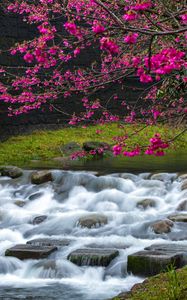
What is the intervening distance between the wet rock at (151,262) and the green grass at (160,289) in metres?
1.00

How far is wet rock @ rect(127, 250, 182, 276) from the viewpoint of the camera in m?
6.88

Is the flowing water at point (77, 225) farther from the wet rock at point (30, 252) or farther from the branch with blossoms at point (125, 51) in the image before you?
the branch with blossoms at point (125, 51)

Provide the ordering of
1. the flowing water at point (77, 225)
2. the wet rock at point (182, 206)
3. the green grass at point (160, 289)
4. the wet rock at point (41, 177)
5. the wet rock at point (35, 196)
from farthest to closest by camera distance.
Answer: the wet rock at point (41, 177) → the wet rock at point (35, 196) → the wet rock at point (182, 206) → the flowing water at point (77, 225) → the green grass at point (160, 289)

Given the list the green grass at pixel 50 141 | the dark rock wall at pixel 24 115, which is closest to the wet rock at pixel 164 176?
the green grass at pixel 50 141

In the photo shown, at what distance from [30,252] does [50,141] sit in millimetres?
9509

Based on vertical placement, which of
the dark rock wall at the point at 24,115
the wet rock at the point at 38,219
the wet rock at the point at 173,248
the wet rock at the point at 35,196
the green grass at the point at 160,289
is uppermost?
the dark rock wall at the point at 24,115

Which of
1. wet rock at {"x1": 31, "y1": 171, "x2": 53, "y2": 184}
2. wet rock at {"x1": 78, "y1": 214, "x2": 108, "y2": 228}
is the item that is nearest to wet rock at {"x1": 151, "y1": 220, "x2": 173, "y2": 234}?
wet rock at {"x1": 78, "y1": 214, "x2": 108, "y2": 228}

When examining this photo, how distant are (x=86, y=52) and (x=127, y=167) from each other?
7.67m

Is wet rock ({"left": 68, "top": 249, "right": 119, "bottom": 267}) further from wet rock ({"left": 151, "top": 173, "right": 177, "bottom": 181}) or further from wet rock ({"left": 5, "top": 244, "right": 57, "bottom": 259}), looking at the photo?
wet rock ({"left": 151, "top": 173, "right": 177, "bottom": 181})

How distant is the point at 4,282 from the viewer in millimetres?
7320

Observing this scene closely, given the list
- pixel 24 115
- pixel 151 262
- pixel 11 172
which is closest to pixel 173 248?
pixel 151 262

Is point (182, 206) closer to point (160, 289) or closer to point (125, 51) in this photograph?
point (125, 51)

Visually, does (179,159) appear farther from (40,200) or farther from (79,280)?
(79,280)

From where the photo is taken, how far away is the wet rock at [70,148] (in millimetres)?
15961
